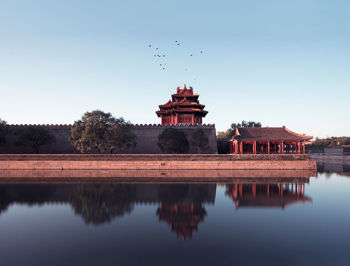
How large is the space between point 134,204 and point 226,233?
5777 mm

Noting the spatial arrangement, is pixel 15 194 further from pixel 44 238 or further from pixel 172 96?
pixel 172 96

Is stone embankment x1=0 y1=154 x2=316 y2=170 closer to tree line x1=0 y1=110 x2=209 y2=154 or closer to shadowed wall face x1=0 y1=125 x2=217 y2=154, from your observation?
tree line x1=0 y1=110 x2=209 y2=154

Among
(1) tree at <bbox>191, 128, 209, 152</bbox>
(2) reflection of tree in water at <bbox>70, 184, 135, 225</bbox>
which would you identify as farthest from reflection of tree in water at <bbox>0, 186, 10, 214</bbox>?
(1) tree at <bbox>191, 128, 209, 152</bbox>

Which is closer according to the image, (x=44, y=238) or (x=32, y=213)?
(x=44, y=238)

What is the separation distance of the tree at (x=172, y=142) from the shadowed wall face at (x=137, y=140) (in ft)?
7.68

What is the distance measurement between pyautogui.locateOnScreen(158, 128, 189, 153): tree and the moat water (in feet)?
41.6

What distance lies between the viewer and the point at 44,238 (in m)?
8.17

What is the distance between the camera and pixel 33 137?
93.6 feet

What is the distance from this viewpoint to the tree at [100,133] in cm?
2386

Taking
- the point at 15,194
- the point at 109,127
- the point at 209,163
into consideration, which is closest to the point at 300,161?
the point at 209,163

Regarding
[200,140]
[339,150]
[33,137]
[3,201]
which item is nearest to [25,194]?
[3,201]

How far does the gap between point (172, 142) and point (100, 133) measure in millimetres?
9147

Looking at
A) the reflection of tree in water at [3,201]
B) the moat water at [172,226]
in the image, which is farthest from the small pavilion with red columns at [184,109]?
the reflection of tree in water at [3,201]

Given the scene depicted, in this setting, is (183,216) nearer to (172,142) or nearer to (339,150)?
(172,142)
